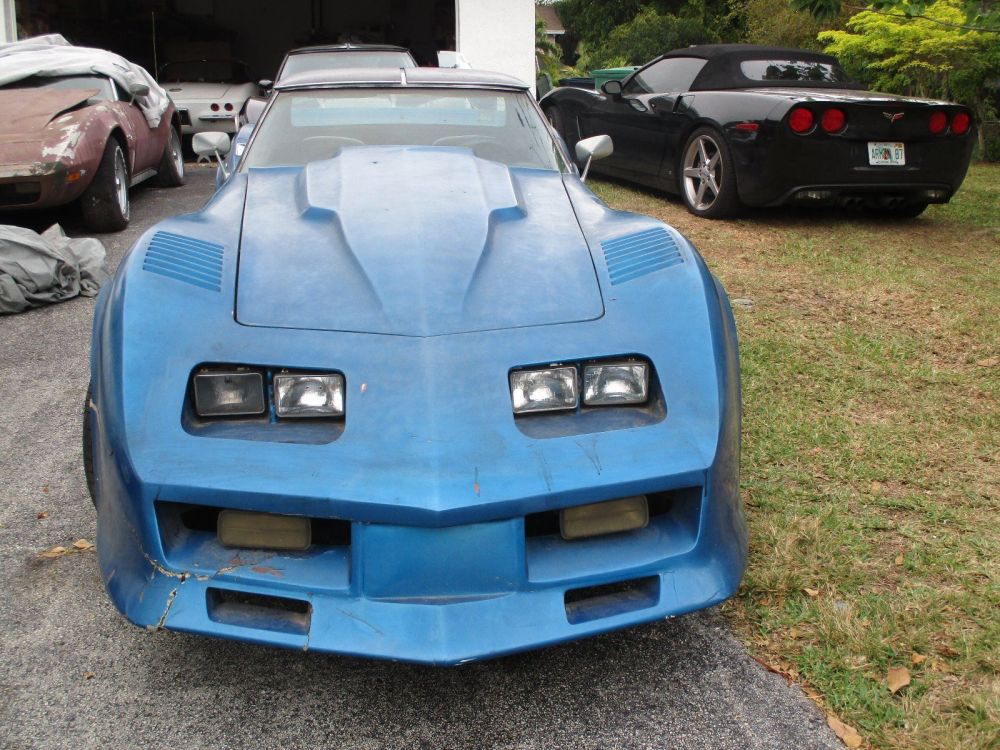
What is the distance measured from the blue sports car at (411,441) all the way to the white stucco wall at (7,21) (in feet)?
40.0

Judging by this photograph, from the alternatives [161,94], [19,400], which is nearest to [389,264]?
[19,400]

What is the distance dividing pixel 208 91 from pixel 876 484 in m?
11.4

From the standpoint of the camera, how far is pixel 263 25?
21.3 m

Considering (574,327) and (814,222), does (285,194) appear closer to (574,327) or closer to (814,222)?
(574,327)

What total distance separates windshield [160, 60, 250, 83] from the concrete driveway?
1199 centimetres

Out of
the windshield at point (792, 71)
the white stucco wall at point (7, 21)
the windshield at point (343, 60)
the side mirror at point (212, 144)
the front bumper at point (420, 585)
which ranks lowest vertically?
the front bumper at point (420, 585)

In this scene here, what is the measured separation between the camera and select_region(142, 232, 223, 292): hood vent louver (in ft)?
7.59

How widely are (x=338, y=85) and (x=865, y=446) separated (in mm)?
2583

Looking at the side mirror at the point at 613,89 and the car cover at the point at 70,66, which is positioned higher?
the car cover at the point at 70,66

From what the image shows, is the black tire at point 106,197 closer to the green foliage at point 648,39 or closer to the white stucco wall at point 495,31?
the white stucco wall at point 495,31

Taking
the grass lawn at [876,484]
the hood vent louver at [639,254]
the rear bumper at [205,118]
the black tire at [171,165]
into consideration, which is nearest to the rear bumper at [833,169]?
the grass lawn at [876,484]

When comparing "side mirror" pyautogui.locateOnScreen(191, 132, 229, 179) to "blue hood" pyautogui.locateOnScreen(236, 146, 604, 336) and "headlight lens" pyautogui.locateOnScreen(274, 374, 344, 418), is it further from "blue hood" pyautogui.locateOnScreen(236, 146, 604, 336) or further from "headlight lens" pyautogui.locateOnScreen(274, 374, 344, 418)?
"headlight lens" pyautogui.locateOnScreen(274, 374, 344, 418)

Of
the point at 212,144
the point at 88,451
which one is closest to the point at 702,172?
the point at 212,144

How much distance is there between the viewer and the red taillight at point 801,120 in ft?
20.6
